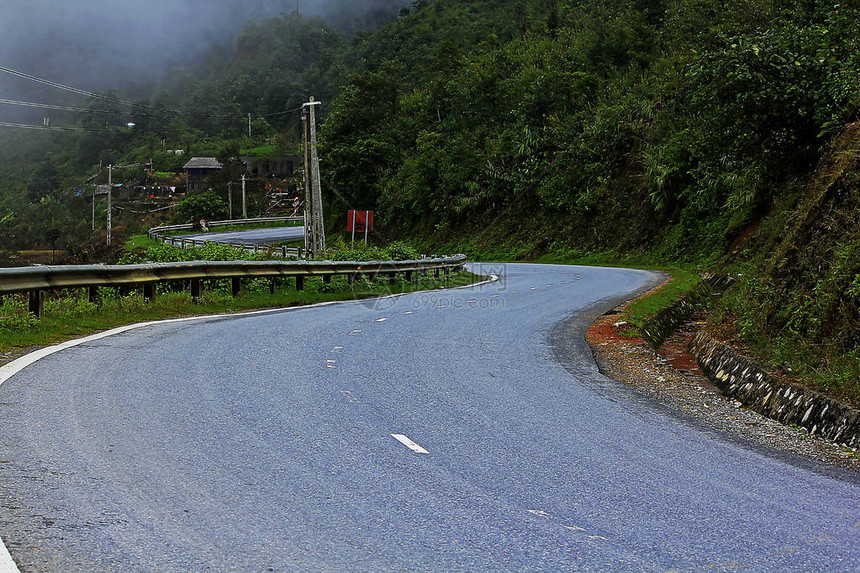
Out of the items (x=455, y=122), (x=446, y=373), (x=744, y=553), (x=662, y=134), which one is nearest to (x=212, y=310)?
(x=446, y=373)

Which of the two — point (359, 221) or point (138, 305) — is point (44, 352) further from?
point (359, 221)

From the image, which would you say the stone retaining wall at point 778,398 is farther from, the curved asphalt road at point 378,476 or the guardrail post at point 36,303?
the guardrail post at point 36,303

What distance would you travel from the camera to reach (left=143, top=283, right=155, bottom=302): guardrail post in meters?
16.1

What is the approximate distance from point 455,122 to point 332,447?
61.4m

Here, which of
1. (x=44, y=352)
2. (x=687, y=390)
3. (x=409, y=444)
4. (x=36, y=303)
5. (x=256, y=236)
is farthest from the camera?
(x=256, y=236)

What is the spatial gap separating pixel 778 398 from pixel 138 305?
11583mm

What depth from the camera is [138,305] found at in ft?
51.3

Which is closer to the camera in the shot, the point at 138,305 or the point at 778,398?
the point at 778,398

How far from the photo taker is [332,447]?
20.5 ft

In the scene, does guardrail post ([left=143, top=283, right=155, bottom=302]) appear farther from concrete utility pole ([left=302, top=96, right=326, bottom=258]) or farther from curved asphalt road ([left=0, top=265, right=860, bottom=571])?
concrete utility pole ([left=302, top=96, right=326, bottom=258])

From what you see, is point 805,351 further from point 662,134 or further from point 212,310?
point 662,134

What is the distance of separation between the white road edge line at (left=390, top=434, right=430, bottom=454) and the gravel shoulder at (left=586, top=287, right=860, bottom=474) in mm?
2888

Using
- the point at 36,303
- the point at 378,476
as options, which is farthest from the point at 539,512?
the point at 36,303

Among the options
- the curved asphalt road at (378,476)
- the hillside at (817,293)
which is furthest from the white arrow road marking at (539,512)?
the hillside at (817,293)
